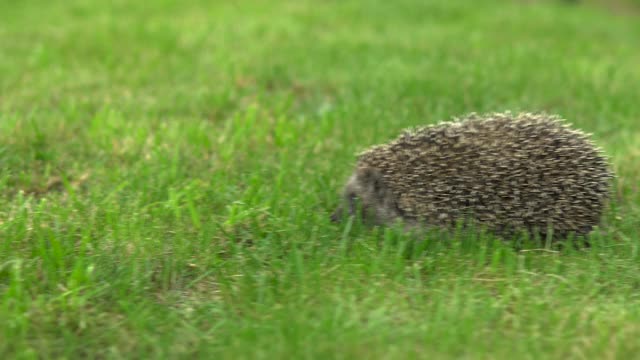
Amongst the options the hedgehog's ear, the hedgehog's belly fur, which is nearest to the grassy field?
the hedgehog's belly fur

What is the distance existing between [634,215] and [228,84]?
412cm

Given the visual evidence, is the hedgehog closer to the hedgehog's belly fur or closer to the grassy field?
the hedgehog's belly fur

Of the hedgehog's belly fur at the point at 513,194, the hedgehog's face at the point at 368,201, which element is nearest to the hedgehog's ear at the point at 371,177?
the hedgehog's face at the point at 368,201

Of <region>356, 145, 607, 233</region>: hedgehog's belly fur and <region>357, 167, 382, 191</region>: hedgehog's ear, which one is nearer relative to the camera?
<region>356, 145, 607, 233</region>: hedgehog's belly fur

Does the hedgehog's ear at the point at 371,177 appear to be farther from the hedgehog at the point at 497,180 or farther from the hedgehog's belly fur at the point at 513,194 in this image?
the hedgehog's belly fur at the point at 513,194

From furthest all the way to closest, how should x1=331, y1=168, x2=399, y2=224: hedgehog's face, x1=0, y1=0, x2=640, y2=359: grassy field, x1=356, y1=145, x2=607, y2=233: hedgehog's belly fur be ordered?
x1=331, y1=168, x2=399, y2=224: hedgehog's face < x1=356, y1=145, x2=607, y2=233: hedgehog's belly fur < x1=0, y1=0, x2=640, y2=359: grassy field

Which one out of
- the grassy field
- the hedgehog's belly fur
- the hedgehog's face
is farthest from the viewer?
the hedgehog's face

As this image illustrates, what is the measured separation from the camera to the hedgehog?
166 inches

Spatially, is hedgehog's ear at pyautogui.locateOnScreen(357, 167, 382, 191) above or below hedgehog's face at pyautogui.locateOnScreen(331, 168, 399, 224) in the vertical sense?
above

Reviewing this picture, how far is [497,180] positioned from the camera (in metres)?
4.23

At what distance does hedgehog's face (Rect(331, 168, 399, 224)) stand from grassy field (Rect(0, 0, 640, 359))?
19 cm

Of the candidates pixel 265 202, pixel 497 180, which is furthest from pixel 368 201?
pixel 497 180

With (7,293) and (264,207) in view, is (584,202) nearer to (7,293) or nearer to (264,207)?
(264,207)

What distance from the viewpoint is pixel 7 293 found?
3436mm
